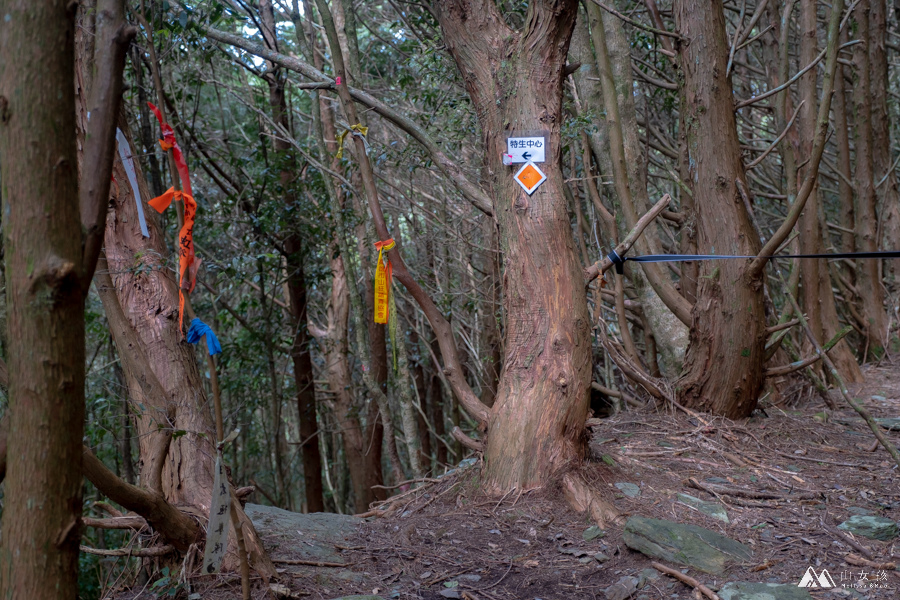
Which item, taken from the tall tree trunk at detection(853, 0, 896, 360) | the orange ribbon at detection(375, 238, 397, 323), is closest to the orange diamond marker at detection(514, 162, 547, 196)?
the orange ribbon at detection(375, 238, 397, 323)

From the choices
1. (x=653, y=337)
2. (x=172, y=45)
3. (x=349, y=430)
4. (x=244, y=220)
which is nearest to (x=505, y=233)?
(x=653, y=337)

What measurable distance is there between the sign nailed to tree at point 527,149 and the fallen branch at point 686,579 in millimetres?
2007

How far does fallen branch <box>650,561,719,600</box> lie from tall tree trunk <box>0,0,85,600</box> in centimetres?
214

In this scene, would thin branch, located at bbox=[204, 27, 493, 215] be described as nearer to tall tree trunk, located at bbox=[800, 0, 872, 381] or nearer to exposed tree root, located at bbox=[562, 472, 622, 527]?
exposed tree root, located at bbox=[562, 472, 622, 527]

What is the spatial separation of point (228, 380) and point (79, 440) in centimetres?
737

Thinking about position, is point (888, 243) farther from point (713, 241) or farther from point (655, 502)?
point (655, 502)

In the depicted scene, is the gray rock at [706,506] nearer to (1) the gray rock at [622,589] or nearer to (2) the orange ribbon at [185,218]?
(1) the gray rock at [622,589]

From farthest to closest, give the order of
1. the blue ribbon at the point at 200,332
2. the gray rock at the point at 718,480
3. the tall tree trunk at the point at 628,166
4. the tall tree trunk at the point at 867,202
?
the tall tree trunk at the point at 867,202 < the tall tree trunk at the point at 628,166 < the gray rock at the point at 718,480 < the blue ribbon at the point at 200,332

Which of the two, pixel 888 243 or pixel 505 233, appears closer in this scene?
pixel 505 233

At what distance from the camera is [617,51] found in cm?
635

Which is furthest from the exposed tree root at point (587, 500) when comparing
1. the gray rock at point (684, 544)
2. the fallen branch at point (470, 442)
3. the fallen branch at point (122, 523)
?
the fallen branch at point (122, 523)

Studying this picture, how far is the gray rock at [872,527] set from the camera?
295 centimetres

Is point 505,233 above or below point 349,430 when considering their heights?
above

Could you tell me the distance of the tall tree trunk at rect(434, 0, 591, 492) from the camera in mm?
3416
